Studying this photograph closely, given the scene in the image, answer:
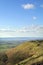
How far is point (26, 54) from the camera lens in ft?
23.7

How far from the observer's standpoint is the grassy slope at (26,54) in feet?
23.1

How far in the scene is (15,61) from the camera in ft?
23.4

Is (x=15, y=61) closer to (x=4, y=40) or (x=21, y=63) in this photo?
(x=21, y=63)

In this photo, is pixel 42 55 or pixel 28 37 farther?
pixel 28 37

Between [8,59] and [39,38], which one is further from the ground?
[39,38]

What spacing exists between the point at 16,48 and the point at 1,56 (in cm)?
80

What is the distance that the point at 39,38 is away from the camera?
Result: 7.67 m

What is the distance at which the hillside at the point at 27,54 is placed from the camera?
276 inches

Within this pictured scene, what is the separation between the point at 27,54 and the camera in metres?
7.21

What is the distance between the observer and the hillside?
7000mm

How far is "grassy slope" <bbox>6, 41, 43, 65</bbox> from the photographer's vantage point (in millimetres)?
7031

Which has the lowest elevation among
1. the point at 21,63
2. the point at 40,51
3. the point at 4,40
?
the point at 21,63

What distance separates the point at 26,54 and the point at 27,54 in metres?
0.04

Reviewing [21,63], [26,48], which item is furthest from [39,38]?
[21,63]
